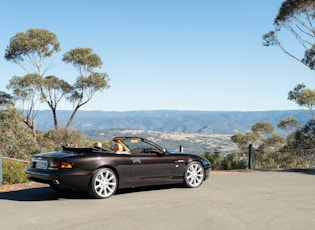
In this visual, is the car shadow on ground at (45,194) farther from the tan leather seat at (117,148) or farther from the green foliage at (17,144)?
the green foliage at (17,144)

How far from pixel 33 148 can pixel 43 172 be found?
51.0ft

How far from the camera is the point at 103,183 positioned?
8148 mm

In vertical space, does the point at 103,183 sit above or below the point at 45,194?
above

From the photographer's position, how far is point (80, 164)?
310 inches

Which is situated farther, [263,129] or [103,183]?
[263,129]

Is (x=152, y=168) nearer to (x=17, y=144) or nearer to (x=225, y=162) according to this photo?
(x=225, y=162)

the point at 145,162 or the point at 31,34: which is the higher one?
the point at 31,34

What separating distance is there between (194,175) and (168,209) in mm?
2668

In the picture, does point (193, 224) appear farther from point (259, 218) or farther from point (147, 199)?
point (147, 199)

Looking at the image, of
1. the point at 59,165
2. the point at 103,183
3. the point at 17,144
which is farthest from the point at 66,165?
the point at 17,144

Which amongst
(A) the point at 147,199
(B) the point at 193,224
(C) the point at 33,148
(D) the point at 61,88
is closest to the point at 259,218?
(B) the point at 193,224

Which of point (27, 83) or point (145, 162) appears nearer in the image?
point (145, 162)

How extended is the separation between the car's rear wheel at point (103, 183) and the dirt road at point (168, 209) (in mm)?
168

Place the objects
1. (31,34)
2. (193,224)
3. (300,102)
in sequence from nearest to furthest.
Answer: (193,224), (300,102), (31,34)
